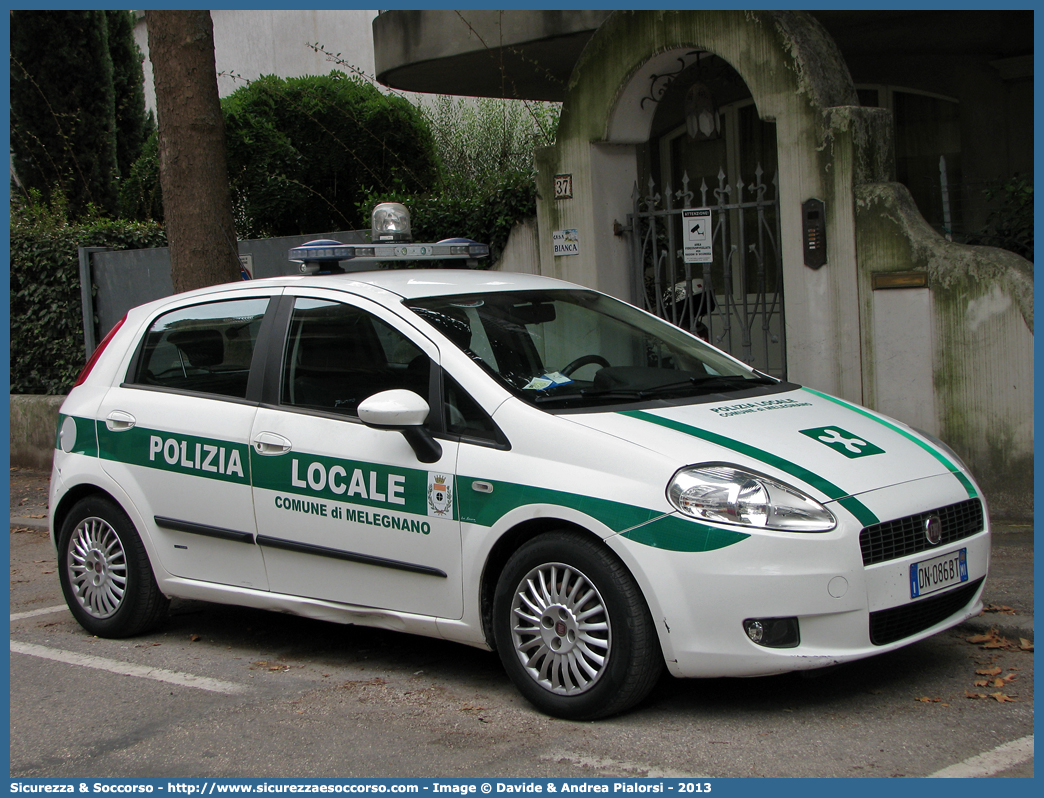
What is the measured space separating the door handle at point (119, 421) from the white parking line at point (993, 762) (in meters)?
3.87

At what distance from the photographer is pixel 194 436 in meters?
5.34

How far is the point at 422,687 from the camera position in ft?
15.8

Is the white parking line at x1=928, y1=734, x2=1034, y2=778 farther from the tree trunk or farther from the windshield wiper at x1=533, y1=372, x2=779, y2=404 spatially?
the tree trunk

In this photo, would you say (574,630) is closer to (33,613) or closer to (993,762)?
(993,762)

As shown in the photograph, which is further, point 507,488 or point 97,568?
point 97,568

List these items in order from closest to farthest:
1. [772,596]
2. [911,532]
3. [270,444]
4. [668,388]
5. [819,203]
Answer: [772,596] → [911,532] → [668,388] → [270,444] → [819,203]

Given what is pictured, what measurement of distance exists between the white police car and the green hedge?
22.2ft

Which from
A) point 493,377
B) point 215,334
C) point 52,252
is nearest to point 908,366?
point 493,377

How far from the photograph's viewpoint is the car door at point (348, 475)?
180 inches

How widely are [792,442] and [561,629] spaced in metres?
1.09

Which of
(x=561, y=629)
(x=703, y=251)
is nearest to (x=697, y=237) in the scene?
(x=703, y=251)

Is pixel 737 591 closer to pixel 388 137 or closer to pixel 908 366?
pixel 908 366

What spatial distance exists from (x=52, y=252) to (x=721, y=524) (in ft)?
33.8

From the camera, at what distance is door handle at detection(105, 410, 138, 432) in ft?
18.5
